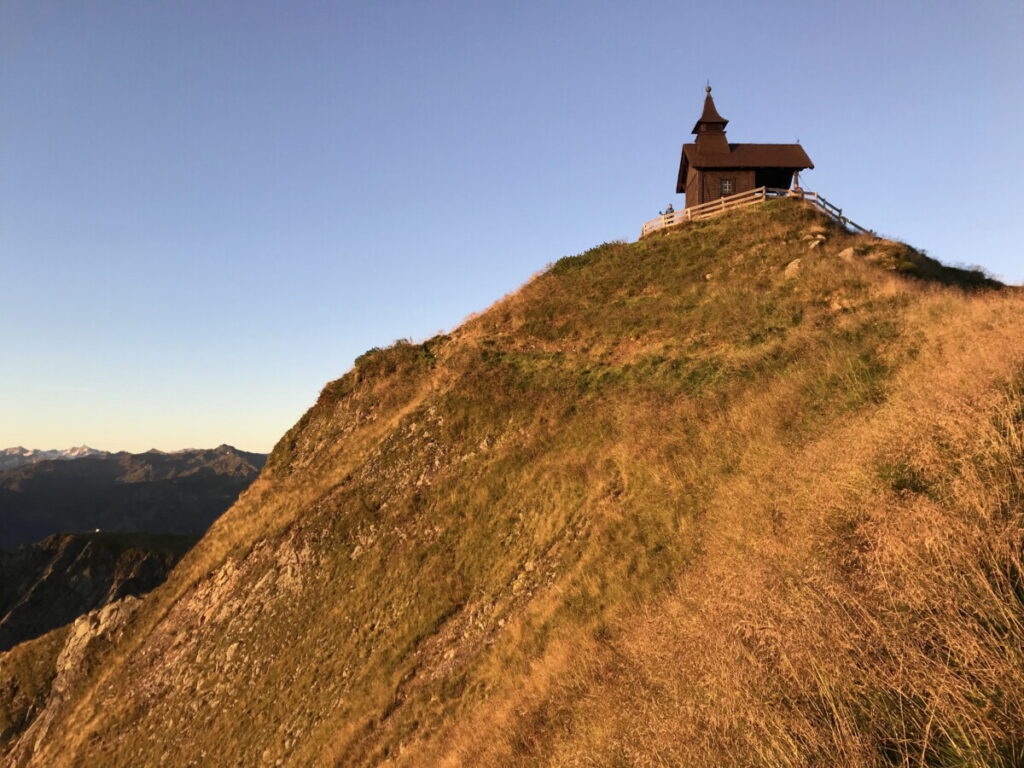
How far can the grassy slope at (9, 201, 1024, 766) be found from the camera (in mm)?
5734

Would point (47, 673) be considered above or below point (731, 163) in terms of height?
below

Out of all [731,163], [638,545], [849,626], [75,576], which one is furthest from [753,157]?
[75,576]

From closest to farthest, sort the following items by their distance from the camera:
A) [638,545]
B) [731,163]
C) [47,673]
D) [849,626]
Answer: [849,626]
[638,545]
[47,673]
[731,163]

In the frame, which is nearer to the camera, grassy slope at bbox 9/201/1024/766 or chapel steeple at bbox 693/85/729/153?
grassy slope at bbox 9/201/1024/766

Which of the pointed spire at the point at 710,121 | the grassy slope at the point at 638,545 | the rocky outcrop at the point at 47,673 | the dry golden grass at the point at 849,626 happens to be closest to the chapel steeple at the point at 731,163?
the pointed spire at the point at 710,121

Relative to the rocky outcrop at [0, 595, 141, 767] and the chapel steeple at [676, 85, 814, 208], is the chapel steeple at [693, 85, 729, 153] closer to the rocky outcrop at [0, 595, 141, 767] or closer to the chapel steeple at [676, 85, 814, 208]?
the chapel steeple at [676, 85, 814, 208]

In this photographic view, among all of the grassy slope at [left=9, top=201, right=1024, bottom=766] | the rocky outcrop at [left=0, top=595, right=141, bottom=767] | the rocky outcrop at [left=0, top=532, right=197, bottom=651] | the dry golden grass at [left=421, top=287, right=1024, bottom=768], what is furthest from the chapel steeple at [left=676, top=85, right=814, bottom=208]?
the rocky outcrop at [left=0, top=532, right=197, bottom=651]

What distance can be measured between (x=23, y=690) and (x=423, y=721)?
33548 millimetres

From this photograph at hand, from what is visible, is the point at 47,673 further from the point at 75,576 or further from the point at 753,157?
the point at 75,576

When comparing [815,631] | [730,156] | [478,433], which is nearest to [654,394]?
[478,433]

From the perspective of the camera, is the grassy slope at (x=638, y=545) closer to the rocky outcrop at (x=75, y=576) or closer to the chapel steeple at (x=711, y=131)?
the chapel steeple at (x=711, y=131)

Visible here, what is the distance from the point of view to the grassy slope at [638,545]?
5.73 m

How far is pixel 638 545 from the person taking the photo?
14.7 metres

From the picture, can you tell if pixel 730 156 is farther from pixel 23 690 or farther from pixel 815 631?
pixel 23 690
